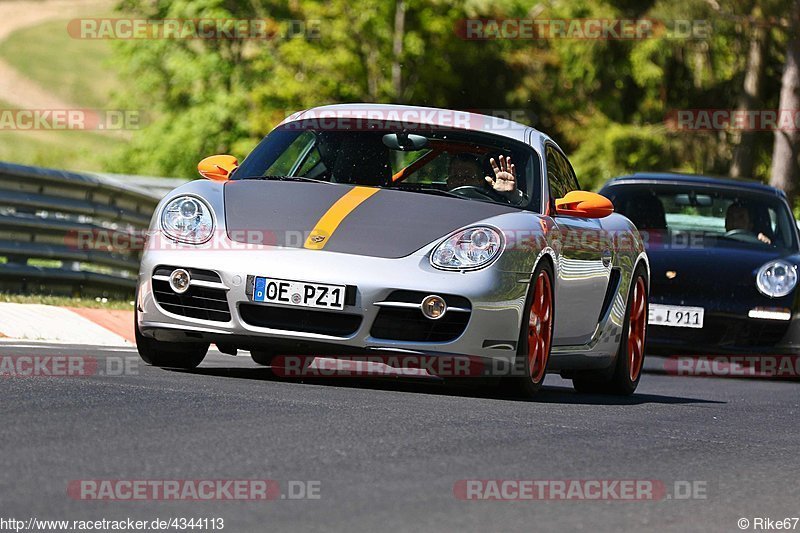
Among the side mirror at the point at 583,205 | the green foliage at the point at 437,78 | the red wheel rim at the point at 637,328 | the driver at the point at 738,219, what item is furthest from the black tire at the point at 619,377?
the green foliage at the point at 437,78

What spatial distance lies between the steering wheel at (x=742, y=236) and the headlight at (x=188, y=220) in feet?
22.8

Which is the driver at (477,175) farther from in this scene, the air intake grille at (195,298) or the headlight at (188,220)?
the air intake grille at (195,298)

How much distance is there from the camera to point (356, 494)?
16.0 feet

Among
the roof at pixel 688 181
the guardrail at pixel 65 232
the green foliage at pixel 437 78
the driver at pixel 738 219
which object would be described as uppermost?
the roof at pixel 688 181

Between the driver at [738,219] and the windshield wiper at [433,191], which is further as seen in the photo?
the driver at [738,219]

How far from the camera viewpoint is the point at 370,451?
18.7ft

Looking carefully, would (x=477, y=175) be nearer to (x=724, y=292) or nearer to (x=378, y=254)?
(x=378, y=254)

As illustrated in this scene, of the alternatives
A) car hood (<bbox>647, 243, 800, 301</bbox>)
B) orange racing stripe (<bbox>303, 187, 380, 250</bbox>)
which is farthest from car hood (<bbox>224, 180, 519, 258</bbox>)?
car hood (<bbox>647, 243, 800, 301</bbox>)

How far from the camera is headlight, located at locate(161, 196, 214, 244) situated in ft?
25.9

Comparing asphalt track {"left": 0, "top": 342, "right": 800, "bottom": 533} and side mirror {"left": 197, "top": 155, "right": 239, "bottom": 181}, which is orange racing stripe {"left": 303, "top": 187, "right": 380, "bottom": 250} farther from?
side mirror {"left": 197, "top": 155, "right": 239, "bottom": 181}

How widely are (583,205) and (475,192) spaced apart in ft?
1.92

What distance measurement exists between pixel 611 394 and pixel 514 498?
490cm

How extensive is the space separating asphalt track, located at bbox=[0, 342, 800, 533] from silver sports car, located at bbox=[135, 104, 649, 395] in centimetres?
26

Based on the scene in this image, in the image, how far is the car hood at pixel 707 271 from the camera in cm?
1338
